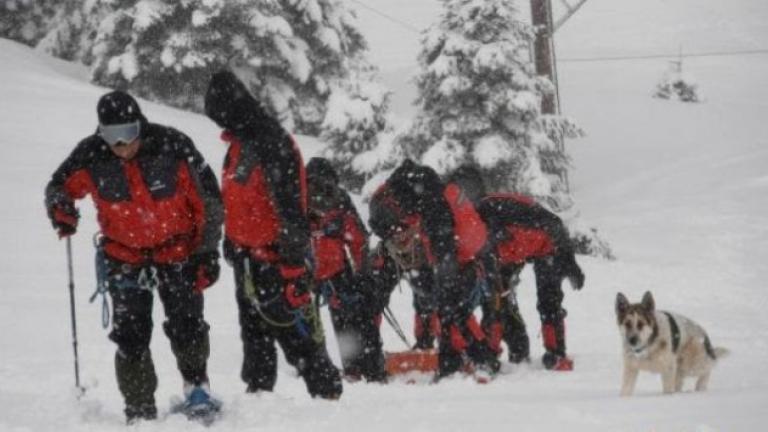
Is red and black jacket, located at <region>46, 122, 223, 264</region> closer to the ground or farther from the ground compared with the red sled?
farther from the ground

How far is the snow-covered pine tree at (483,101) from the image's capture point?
1666cm

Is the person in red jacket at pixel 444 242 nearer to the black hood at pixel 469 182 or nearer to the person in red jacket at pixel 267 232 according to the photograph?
the black hood at pixel 469 182

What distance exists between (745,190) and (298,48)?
11.5 meters

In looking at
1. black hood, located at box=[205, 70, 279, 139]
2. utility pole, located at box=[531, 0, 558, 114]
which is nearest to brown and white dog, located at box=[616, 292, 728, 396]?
black hood, located at box=[205, 70, 279, 139]

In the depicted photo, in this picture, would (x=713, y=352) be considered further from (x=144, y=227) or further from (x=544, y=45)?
(x=544, y=45)

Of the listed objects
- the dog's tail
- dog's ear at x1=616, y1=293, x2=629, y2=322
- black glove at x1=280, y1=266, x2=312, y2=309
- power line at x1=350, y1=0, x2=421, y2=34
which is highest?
power line at x1=350, y1=0, x2=421, y2=34

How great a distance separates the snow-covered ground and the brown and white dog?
0.22 meters

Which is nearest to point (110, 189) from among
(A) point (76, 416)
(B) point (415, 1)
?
(A) point (76, 416)

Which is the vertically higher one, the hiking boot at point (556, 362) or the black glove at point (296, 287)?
the black glove at point (296, 287)

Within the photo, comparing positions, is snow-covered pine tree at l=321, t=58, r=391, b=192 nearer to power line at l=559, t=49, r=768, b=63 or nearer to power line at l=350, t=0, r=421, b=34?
power line at l=559, t=49, r=768, b=63

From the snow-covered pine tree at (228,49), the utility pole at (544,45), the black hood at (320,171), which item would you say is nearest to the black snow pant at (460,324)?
the black hood at (320,171)

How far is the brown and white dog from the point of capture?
20.8ft

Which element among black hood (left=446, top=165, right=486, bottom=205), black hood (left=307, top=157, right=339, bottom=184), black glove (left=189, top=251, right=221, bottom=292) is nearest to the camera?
black glove (left=189, top=251, right=221, bottom=292)

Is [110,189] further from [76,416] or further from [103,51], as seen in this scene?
[103,51]
